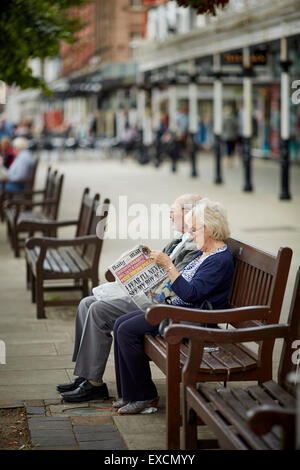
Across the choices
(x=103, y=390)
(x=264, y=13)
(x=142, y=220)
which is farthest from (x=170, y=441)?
(x=264, y=13)

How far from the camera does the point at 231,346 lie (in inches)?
202

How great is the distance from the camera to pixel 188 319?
185 inches

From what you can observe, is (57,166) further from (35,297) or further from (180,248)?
(180,248)

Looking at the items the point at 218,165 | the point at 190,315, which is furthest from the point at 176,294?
the point at 218,165

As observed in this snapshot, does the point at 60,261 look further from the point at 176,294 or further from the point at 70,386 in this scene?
the point at 176,294

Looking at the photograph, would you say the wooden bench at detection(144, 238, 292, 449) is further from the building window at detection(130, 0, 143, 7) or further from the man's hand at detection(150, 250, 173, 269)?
the building window at detection(130, 0, 143, 7)

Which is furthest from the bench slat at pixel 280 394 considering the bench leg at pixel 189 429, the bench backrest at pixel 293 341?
the bench leg at pixel 189 429

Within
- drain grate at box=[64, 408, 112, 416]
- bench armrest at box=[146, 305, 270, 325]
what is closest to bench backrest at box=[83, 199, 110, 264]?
drain grate at box=[64, 408, 112, 416]

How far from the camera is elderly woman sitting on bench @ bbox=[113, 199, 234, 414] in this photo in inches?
206

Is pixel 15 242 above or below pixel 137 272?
below

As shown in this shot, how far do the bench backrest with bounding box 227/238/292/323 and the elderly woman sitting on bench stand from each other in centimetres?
13

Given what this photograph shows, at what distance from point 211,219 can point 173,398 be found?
1221 mm

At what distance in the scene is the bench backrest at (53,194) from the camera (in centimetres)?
1153

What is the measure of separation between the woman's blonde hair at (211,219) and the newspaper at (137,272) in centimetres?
35
